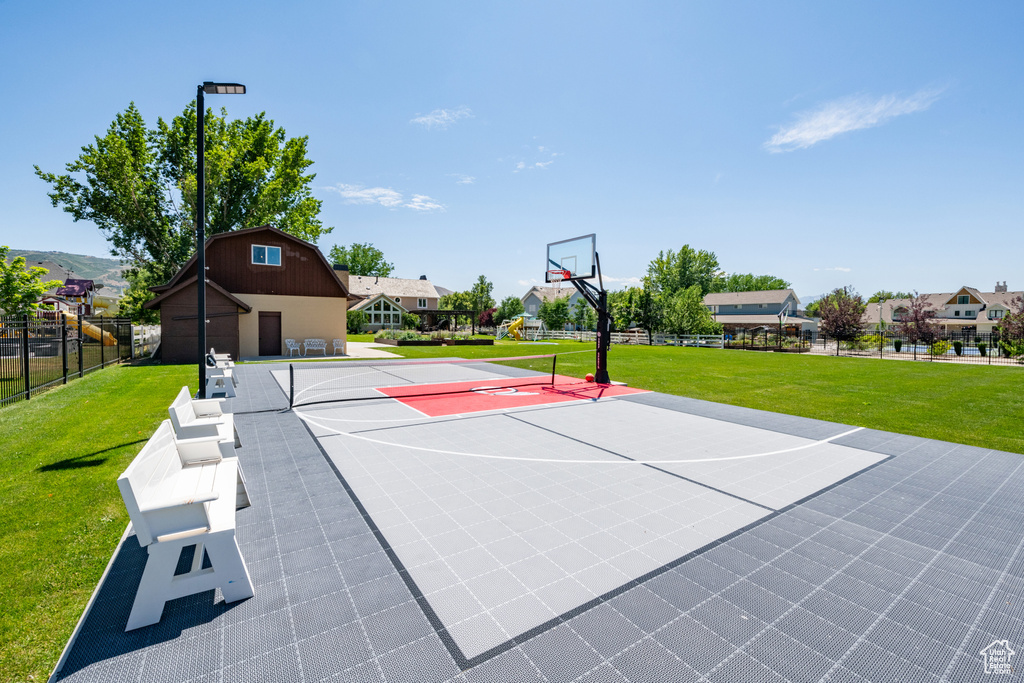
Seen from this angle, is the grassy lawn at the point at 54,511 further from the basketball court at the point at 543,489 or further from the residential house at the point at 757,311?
the residential house at the point at 757,311

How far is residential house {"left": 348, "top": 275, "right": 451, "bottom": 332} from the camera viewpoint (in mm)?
55438

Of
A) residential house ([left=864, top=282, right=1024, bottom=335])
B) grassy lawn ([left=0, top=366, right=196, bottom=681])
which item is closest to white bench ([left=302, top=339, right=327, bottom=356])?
grassy lawn ([left=0, top=366, right=196, bottom=681])

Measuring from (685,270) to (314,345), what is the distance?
6788 centimetres

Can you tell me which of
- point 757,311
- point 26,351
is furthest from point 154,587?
point 757,311

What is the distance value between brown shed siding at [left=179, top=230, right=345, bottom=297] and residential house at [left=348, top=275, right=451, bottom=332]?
80.3ft

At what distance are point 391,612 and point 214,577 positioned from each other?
1.45 meters

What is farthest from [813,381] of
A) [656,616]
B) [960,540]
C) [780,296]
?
[780,296]

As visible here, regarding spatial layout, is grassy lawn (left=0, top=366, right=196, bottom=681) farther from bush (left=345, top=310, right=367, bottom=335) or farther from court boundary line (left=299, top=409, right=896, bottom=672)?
bush (left=345, top=310, right=367, bottom=335)

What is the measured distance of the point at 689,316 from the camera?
4541 centimetres

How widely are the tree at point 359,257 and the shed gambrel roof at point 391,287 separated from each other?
947 inches

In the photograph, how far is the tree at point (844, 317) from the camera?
39.6 metres

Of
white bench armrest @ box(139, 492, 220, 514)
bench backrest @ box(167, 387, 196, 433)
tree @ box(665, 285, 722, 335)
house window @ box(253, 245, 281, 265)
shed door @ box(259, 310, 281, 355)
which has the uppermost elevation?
house window @ box(253, 245, 281, 265)

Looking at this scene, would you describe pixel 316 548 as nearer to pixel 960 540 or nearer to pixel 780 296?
pixel 960 540

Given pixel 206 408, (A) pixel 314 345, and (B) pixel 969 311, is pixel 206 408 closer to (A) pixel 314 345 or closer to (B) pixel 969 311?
(A) pixel 314 345
